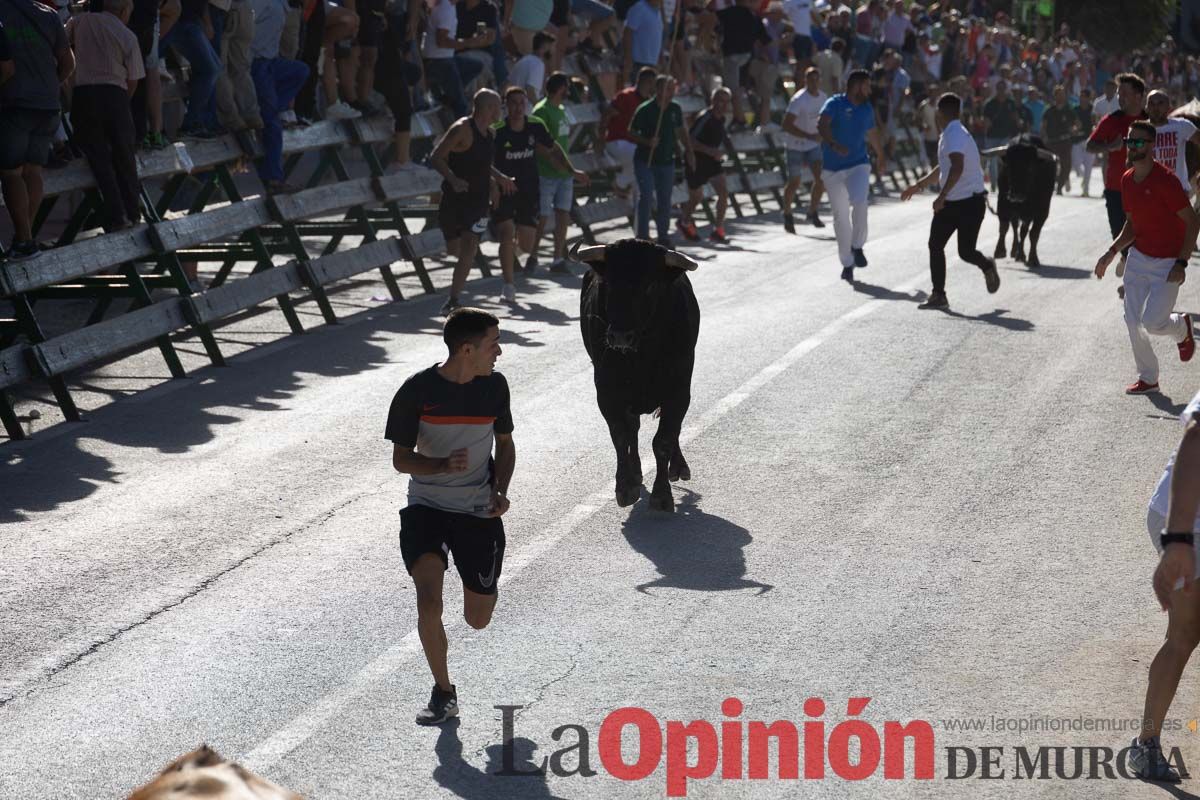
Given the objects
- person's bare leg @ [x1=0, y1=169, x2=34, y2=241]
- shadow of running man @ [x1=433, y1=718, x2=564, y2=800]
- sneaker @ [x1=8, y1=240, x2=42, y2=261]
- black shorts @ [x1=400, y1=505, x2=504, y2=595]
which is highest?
person's bare leg @ [x1=0, y1=169, x2=34, y2=241]

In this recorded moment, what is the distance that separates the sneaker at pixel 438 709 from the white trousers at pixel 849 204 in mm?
12464

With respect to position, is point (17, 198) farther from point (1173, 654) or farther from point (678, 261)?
point (1173, 654)

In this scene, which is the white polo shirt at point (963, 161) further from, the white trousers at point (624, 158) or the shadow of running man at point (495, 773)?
the shadow of running man at point (495, 773)

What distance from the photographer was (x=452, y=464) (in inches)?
250

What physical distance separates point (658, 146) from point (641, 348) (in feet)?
38.5

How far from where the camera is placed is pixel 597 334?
9609 millimetres

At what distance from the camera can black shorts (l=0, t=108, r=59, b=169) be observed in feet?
39.6

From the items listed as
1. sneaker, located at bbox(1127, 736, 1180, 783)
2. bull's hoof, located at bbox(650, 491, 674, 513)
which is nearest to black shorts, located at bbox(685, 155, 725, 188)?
bull's hoof, located at bbox(650, 491, 674, 513)

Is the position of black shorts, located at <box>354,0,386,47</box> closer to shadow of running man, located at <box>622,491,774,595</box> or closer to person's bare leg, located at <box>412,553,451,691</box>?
shadow of running man, located at <box>622,491,774,595</box>

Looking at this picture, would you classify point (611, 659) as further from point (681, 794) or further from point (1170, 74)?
point (1170, 74)

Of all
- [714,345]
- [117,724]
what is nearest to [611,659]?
[117,724]

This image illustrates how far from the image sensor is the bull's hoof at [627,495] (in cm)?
931

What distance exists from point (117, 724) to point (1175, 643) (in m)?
3.84

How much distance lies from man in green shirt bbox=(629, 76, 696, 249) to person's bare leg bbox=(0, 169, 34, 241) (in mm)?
9747
